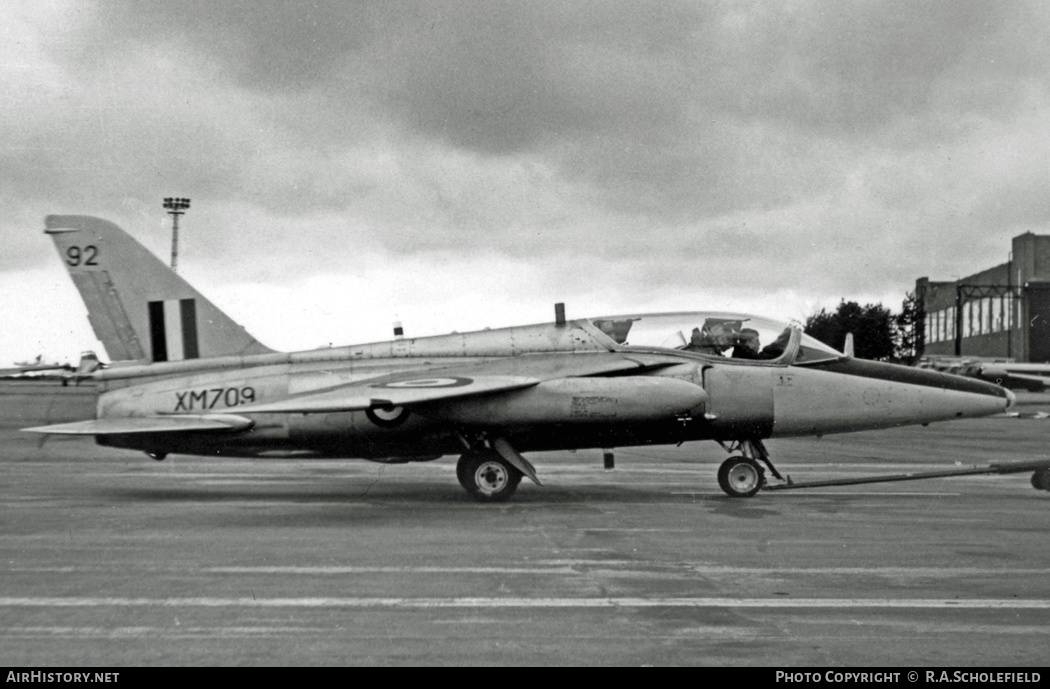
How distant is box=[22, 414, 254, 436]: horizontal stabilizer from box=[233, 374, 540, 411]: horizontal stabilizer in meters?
0.92

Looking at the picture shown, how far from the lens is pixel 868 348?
89.8 metres

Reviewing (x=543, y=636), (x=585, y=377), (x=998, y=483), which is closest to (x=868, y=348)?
(x=998, y=483)

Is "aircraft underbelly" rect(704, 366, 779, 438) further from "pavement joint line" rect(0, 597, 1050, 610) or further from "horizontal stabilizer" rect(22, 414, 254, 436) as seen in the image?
"pavement joint line" rect(0, 597, 1050, 610)

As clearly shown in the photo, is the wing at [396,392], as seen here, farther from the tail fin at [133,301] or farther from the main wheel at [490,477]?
the tail fin at [133,301]

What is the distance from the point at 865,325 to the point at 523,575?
86.9 metres

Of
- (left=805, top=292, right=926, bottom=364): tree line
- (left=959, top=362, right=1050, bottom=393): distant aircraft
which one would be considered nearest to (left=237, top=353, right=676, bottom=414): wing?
(left=959, top=362, right=1050, bottom=393): distant aircraft

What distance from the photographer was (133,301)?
15.2 m

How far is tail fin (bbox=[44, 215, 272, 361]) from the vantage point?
15.1 metres

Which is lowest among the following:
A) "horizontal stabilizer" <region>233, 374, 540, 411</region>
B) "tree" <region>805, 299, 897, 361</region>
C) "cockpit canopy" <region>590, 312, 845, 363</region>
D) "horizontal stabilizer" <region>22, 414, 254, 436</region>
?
"horizontal stabilizer" <region>22, 414, 254, 436</region>

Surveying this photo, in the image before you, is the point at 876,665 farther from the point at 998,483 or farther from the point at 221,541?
the point at 998,483

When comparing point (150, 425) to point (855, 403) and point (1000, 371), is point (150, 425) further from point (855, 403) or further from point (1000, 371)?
point (1000, 371)
